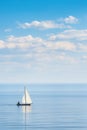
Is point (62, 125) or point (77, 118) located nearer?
point (62, 125)

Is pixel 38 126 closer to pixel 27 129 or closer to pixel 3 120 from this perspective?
pixel 27 129

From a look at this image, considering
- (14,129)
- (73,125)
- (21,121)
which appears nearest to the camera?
(14,129)

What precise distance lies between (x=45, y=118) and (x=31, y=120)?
24.2 feet

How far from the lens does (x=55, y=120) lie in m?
188

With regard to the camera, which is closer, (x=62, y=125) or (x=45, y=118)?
(x=62, y=125)

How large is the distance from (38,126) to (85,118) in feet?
97.2

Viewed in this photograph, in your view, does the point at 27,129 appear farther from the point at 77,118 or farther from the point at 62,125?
the point at 77,118

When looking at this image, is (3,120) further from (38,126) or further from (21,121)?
(38,126)

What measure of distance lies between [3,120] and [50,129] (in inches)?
1329

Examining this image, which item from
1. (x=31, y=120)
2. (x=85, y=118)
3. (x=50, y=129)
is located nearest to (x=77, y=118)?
(x=85, y=118)

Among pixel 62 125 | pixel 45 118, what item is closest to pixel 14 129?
pixel 62 125

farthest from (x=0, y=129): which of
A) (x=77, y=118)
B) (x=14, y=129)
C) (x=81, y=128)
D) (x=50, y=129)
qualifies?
(x=77, y=118)

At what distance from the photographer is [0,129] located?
530 feet

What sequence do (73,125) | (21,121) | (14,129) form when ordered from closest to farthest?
(14,129) → (73,125) → (21,121)
